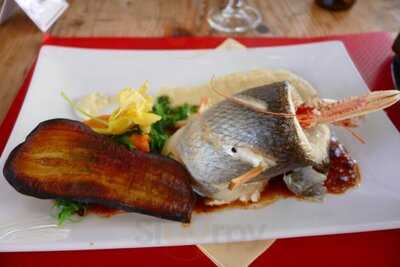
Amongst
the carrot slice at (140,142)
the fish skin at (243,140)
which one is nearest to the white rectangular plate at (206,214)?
the fish skin at (243,140)

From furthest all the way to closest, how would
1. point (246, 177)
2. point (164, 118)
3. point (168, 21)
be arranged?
point (168, 21) < point (164, 118) < point (246, 177)

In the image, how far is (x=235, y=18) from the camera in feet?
6.75

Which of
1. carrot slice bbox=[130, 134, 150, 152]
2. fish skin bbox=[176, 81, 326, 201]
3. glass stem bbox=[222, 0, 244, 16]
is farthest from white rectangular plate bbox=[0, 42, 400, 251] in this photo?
glass stem bbox=[222, 0, 244, 16]

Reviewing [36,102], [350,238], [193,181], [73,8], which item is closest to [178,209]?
Result: [193,181]

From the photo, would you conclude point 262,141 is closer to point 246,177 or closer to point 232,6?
point 246,177

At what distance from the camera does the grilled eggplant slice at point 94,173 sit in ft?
3.49

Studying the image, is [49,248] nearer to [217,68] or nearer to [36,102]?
[36,102]

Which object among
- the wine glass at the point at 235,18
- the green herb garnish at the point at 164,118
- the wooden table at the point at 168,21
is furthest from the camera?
the wine glass at the point at 235,18

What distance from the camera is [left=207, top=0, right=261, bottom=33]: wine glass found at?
6.57ft

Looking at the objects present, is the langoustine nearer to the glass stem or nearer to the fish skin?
the fish skin

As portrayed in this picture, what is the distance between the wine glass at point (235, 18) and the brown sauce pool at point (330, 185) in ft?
2.98

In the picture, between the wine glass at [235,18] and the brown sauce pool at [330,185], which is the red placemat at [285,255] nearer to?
the brown sauce pool at [330,185]

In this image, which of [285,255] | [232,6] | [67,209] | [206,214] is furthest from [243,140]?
[232,6]

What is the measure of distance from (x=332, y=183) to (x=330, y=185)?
0.01m
